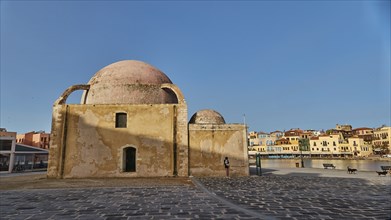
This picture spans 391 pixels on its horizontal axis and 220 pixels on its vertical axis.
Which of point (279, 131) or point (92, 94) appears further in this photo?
point (279, 131)

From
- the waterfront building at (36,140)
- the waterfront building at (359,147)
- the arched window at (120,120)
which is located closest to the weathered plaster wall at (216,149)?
the arched window at (120,120)

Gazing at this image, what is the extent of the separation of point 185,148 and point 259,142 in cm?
→ 8053

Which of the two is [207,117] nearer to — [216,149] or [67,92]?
[216,149]

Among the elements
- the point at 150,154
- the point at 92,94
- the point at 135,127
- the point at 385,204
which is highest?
the point at 92,94

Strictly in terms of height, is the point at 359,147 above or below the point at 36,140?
below

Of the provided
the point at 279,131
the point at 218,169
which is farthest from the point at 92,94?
the point at 279,131

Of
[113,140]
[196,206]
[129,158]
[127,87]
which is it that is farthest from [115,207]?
[127,87]

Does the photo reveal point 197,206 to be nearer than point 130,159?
Yes

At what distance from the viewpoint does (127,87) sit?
18625 mm

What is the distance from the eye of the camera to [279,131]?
107 m

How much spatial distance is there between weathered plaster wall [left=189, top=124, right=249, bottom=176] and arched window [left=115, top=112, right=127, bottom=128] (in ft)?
15.3

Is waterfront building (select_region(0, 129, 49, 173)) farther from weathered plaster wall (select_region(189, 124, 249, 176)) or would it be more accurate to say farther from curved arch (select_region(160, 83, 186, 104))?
weathered plaster wall (select_region(189, 124, 249, 176))

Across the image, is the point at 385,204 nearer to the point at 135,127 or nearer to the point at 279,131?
the point at 135,127

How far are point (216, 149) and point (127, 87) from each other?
26.7 feet
